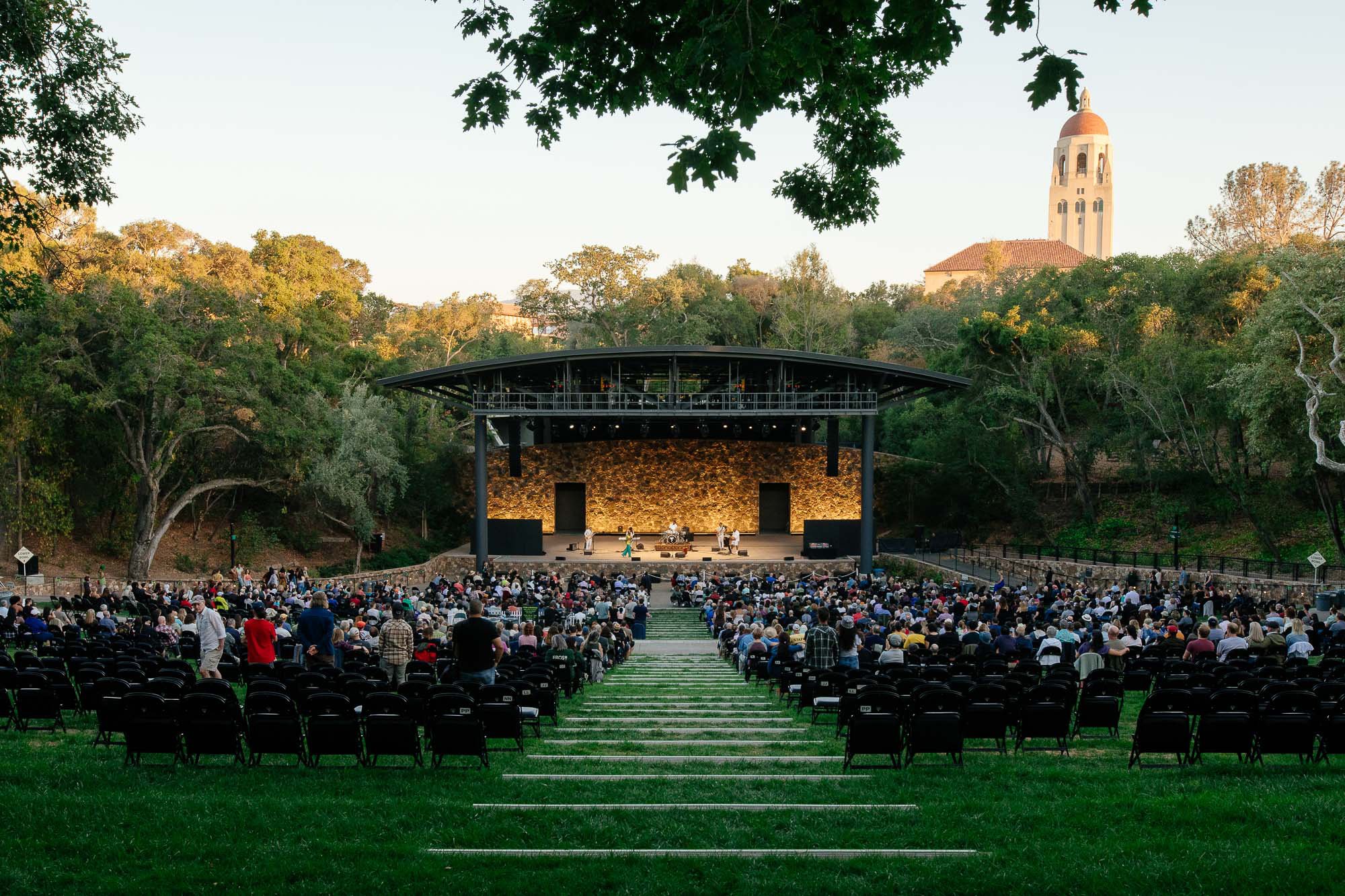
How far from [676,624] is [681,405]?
1346 centimetres

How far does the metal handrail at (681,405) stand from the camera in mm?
34750

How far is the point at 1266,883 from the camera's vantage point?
4695mm

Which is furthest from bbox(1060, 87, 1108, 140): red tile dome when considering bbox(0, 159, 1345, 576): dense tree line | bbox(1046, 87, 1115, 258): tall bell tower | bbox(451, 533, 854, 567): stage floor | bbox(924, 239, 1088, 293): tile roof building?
bbox(451, 533, 854, 567): stage floor

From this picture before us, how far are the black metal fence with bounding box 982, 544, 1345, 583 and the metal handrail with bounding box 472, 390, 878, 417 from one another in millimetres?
7299

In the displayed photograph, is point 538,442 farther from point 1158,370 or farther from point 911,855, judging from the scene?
point 911,855

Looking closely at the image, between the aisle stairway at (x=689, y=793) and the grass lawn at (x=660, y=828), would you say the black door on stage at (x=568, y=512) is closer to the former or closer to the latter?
the aisle stairway at (x=689, y=793)

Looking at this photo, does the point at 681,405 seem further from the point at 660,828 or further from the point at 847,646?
the point at 660,828

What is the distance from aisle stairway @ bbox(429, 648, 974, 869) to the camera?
5.29 metres

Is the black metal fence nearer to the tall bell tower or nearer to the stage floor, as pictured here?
the stage floor

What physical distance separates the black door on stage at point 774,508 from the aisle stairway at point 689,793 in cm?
3257

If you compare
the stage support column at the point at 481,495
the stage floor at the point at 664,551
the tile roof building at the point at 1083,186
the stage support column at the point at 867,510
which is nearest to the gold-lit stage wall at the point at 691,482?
the stage floor at the point at 664,551

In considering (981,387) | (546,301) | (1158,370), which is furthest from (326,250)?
(1158,370)

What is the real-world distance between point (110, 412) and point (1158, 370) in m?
33.3

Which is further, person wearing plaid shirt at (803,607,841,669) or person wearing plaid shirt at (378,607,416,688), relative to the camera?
person wearing plaid shirt at (803,607,841,669)
